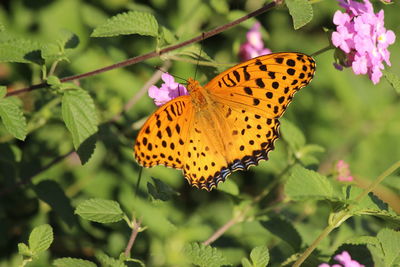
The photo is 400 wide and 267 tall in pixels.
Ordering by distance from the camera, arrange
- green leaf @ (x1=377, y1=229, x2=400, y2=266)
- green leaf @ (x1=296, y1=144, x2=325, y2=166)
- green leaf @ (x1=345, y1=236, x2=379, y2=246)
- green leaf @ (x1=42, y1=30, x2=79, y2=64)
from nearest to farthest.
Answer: green leaf @ (x1=377, y1=229, x2=400, y2=266)
green leaf @ (x1=345, y1=236, x2=379, y2=246)
green leaf @ (x1=42, y1=30, x2=79, y2=64)
green leaf @ (x1=296, y1=144, x2=325, y2=166)

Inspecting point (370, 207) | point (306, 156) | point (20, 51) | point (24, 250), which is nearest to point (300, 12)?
point (370, 207)

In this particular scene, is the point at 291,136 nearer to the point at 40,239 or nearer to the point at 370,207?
the point at 370,207

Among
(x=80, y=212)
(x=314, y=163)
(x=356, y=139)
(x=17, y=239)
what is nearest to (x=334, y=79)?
(x=356, y=139)

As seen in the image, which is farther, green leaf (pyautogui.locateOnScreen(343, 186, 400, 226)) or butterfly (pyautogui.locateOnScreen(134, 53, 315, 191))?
butterfly (pyautogui.locateOnScreen(134, 53, 315, 191))

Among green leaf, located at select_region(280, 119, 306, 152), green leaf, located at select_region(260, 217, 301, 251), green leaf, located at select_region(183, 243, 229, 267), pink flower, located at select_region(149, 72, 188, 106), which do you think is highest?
pink flower, located at select_region(149, 72, 188, 106)

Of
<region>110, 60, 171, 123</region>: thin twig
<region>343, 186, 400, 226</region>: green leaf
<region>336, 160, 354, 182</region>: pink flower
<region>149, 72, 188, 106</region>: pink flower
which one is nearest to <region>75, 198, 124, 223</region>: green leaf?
<region>149, 72, 188, 106</region>: pink flower

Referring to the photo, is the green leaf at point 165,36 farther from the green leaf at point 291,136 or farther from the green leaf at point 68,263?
the green leaf at point 68,263

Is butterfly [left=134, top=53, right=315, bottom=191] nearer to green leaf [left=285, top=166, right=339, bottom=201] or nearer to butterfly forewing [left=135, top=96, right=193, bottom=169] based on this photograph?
butterfly forewing [left=135, top=96, right=193, bottom=169]
